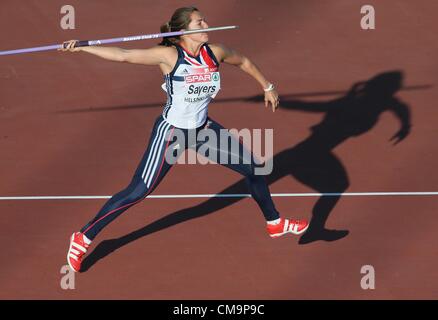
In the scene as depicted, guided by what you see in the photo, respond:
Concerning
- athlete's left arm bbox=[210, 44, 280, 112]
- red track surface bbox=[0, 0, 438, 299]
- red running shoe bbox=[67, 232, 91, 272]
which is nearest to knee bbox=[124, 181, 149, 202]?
red running shoe bbox=[67, 232, 91, 272]

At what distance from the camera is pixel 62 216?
1281 centimetres

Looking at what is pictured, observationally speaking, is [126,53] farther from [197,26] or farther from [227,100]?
[227,100]

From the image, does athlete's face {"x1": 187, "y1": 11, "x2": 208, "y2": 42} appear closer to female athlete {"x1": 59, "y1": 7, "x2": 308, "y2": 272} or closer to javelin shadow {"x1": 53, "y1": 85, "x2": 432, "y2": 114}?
female athlete {"x1": 59, "y1": 7, "x2": 308, "y2": 272}

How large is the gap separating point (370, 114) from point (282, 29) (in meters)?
2.29

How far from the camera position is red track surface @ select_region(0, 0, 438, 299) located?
1184 centimetres

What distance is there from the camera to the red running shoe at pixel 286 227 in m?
12.1

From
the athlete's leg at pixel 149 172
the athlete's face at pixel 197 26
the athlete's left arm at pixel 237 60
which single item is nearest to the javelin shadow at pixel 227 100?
the athlete's left arm at pixel 237 60

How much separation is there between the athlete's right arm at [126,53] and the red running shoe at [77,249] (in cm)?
203

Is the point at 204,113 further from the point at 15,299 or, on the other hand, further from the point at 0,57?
the point at 0,57

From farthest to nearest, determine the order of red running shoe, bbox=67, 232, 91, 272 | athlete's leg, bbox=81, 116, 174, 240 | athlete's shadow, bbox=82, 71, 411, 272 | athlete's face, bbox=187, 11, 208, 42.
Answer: athlete's shadow, bbox=82, 71, 411, 272, red running shoe, bbox=67, 232, 91, 272, athlete's leg, bbox=81, 116, 174, 240, athlete's face, bbox=187, 11, 208, 42

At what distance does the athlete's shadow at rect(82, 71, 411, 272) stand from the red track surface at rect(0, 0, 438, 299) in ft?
0.15

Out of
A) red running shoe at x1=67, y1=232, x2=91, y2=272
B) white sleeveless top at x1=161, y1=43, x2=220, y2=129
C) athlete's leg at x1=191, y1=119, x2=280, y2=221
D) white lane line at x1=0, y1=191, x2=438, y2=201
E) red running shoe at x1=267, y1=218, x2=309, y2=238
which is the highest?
white sleeveless top at x1=161, y1=43, x2=220, y2=129

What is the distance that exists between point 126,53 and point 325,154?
3907 millimetres
